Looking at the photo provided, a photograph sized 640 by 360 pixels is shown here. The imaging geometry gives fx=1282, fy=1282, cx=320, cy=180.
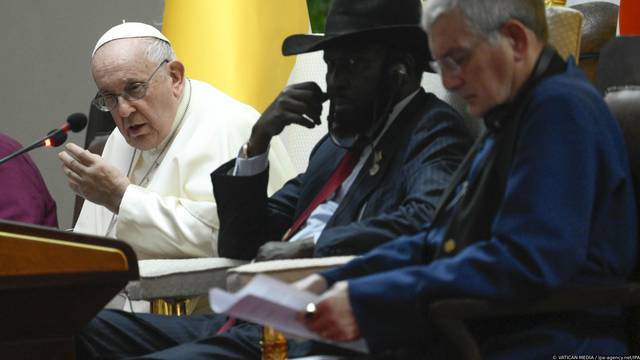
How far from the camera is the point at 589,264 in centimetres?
229

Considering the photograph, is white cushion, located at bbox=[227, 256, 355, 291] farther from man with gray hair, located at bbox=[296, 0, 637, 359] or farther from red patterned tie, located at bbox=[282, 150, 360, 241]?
red patterned tie, located at bbox=[282, 150, 360, 241]

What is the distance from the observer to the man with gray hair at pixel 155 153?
4012 mm

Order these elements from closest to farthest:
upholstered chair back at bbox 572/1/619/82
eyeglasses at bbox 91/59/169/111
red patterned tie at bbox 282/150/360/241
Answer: red patterned tie at bbox 282/150/360/241
upholstered chair back at bbox 572/1/619/82
eyeglasses at bbox 91/59/169/111

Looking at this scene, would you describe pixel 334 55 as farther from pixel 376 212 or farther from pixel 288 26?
pixel 288 26

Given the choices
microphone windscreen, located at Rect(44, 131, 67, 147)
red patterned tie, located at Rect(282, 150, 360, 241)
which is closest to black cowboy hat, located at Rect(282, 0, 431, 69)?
red patterned tie, located at Rect(282, 150, 360, 241)

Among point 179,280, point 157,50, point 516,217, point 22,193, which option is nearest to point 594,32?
point 179,280

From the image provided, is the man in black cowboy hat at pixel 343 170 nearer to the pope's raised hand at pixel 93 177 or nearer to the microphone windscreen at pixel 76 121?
the microphone windscreen at pixel 76 121

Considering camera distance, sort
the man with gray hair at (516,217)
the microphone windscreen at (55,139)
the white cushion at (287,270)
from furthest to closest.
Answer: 1. the microphone windscreen at (55,139)
2. the white cushion at (287,270)
3. the man with gray hair at (516,217)

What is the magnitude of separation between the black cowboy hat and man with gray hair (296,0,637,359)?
79 centimetres

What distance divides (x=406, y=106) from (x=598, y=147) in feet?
3.44

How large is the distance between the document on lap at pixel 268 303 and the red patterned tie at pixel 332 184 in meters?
1.14

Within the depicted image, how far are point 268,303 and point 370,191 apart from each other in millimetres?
1118

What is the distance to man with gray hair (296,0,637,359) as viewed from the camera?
219cm

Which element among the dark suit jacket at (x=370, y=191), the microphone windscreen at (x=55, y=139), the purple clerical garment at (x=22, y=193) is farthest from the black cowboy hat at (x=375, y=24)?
the purple clerical garment at (x=22, y=193)
